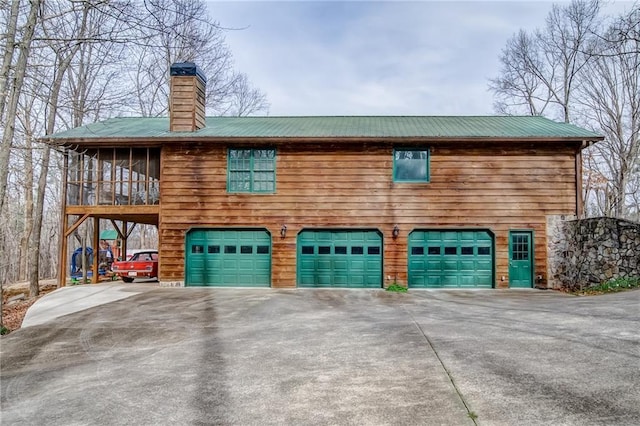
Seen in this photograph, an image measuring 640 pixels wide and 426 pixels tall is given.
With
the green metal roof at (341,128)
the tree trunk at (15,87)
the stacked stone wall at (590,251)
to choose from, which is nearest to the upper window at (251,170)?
the green metal roof at (341,128)

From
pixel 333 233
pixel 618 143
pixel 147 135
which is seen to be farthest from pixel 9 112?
pixel 618 143

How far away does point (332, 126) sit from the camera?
16.0 meters

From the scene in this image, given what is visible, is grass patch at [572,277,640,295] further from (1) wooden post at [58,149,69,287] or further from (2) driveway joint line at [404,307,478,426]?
(1) wooden post at [58,149,69,287]

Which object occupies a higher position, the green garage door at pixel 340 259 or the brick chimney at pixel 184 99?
the brick chimney at pixel 184 99

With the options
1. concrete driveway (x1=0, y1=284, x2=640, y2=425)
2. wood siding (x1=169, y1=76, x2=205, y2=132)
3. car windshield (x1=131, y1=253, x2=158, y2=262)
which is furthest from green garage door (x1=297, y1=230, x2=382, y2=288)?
car windshield (x1=131, y1=253, x2=158, y2=262)

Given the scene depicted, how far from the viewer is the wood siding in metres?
15.0

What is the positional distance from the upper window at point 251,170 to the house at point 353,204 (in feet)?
0.11

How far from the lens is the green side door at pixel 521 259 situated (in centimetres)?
1394

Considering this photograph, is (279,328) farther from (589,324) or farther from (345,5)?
(345,5)

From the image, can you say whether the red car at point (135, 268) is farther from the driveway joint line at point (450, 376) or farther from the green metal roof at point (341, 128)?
the driveway joint line at point (450, 376)

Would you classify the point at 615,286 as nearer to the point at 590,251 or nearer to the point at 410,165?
the point at 590,251

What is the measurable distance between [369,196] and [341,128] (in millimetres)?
2993

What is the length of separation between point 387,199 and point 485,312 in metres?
5.54

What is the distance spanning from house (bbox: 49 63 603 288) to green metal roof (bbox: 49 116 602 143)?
0.43 ft
